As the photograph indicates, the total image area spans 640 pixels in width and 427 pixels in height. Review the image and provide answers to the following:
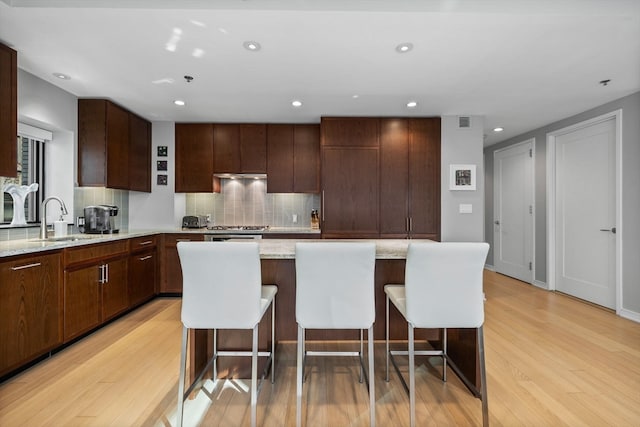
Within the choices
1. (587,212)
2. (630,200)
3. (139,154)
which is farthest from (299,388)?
(587,212)

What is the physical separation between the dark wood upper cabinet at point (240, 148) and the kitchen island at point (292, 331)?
2.35 meters

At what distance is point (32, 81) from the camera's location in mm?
2820

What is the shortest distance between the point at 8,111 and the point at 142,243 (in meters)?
1.77

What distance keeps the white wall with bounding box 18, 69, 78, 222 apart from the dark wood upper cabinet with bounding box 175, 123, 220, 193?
4.01 feet

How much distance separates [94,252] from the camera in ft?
9.34

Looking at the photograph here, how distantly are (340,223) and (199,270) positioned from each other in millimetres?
2567

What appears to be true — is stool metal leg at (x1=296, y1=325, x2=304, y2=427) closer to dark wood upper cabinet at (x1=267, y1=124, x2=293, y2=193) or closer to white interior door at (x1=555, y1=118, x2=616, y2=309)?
dark wood upper cabinet at (x1=267, y1=124, x2=293, y2=193)

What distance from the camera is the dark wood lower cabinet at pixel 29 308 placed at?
204cm

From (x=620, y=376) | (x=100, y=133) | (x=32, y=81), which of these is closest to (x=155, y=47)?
(x=32, y=81)

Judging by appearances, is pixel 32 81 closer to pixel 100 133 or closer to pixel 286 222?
pixel 100 133

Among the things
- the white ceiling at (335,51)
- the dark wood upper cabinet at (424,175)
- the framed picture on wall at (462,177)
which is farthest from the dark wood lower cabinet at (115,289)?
the framed picture on wall at (462,177)

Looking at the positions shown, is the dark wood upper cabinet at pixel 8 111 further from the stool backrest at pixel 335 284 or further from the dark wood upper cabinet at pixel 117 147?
the stool backrest at pixel 335 284

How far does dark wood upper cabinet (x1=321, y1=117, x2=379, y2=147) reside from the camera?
4.04 metres

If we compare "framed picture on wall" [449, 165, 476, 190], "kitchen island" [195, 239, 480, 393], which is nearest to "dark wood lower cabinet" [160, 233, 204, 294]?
"kitchen island" [195, 239, 480, 393]
